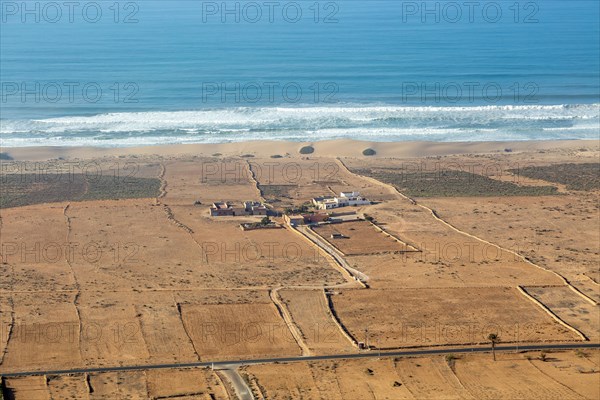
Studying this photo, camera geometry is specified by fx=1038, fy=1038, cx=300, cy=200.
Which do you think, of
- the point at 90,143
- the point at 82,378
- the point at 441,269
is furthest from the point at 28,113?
the point at 82,378

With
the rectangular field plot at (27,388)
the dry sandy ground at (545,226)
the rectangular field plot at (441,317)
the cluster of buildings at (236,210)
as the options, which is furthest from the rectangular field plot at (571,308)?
the rectangular field plot at (27,388)

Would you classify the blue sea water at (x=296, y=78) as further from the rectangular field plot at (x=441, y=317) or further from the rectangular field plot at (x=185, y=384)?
the rectangular field plot at (x=185, y=384)

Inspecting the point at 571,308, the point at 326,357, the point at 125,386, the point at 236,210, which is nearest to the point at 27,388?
the point at 125,386

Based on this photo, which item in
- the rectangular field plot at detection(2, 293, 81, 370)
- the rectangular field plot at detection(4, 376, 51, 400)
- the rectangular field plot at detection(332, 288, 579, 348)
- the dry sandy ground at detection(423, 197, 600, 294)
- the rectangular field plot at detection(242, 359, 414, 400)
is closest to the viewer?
the rectangular field plot at detection(4, 376, 51, 400)

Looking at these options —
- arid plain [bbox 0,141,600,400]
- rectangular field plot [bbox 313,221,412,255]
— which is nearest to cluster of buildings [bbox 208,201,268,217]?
arid plain [bbox 0,141,600,400]

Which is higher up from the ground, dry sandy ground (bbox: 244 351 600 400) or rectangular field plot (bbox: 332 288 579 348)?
rectangular field plot (bbox: 332 288 579 348)

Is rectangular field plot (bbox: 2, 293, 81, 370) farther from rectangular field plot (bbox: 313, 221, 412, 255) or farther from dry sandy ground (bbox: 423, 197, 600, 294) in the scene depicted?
dry sandy ground (bbox: 423, 197, 600, 294)

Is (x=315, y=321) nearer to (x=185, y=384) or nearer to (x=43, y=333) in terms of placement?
(x=185, y=384)
